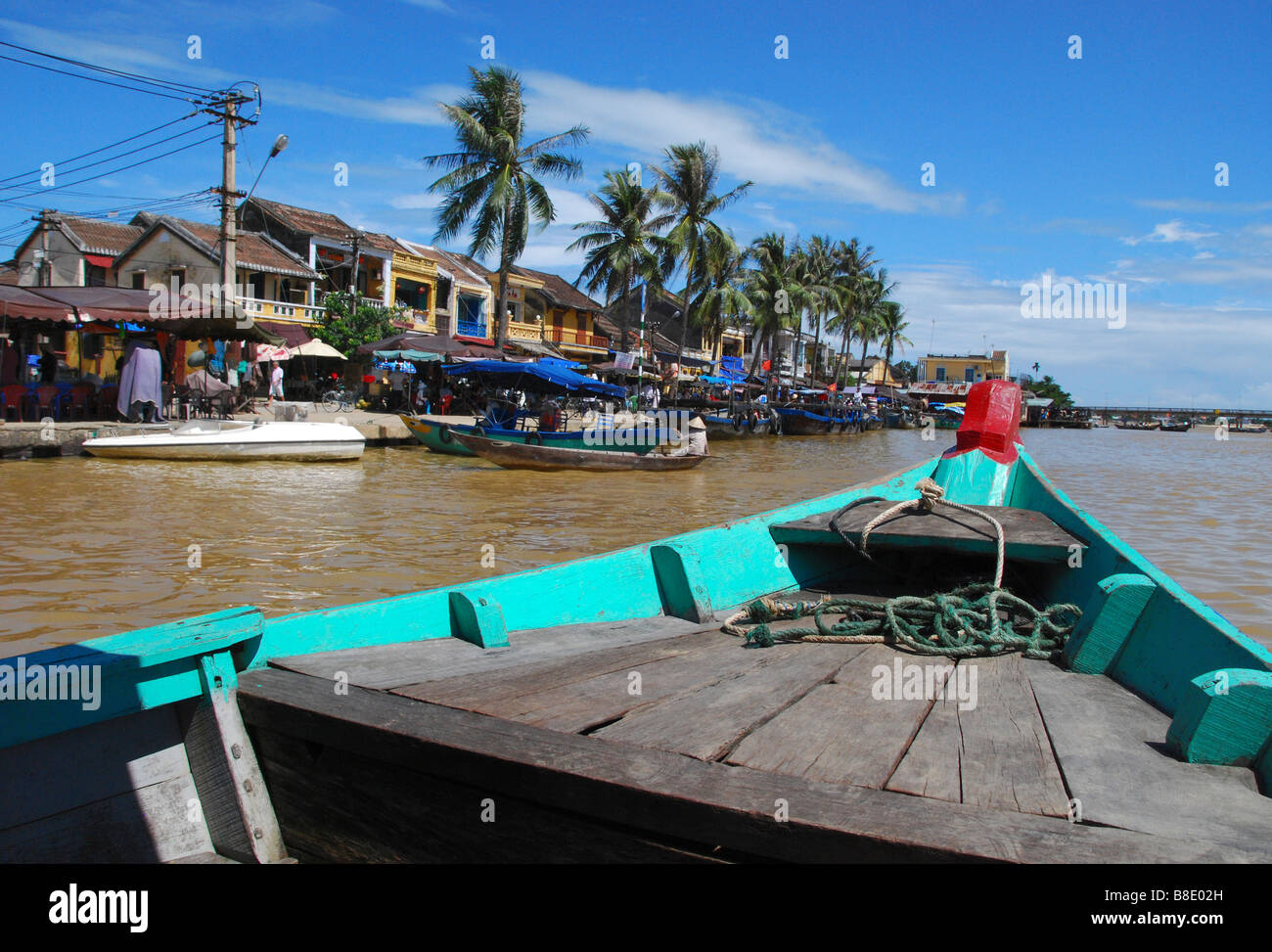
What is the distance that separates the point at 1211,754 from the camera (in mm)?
2072

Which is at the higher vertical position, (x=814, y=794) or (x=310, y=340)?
(x=310, y=340)

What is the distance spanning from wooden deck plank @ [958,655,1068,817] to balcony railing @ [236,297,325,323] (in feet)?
97.3

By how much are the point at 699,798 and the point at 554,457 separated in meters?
15.9

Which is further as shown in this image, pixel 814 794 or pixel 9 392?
pixel 9 392

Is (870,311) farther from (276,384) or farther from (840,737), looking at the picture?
(840,737)

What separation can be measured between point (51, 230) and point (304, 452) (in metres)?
23.2

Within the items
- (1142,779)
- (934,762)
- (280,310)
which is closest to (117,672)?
Answer: (934,762)

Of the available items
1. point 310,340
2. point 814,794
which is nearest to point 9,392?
point 310,340

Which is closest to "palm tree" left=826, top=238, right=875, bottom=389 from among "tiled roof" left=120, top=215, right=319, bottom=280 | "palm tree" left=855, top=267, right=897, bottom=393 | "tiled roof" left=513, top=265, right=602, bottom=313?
"palm tree" left=855, top=267, right=897, bottom=393

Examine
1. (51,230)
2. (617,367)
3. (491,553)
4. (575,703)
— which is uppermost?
(51,230)

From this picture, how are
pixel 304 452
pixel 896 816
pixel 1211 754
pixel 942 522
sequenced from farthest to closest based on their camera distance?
pixel 304 452 < pixel 942 522 < pixel 1211 754 < pixel 896 816

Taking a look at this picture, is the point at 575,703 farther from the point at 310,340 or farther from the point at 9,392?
the point at 310,340

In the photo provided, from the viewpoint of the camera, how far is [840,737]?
86.8 inches

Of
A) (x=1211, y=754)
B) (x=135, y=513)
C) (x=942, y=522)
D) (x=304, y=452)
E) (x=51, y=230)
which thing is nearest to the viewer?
(x=1211, y=754)
